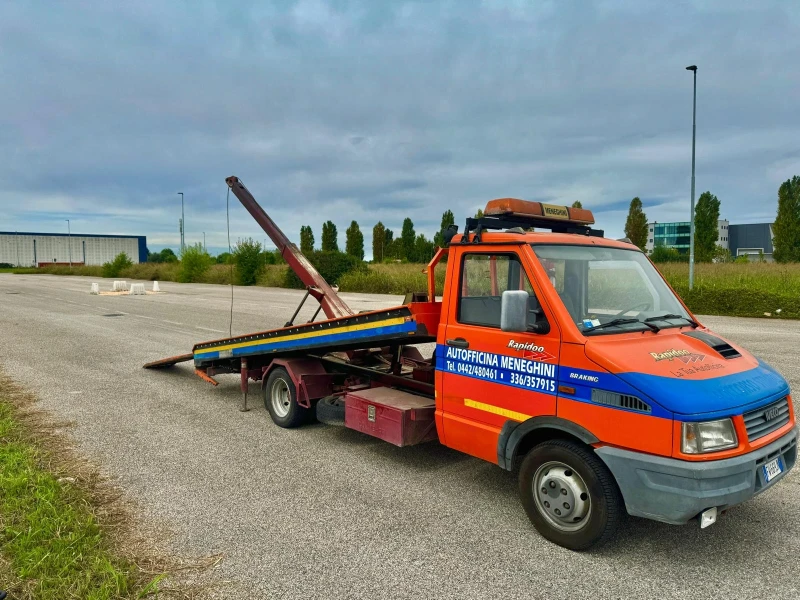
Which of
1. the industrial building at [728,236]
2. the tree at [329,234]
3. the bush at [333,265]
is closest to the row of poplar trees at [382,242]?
the tree at [329,234]

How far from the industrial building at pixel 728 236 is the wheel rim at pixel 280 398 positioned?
10334 cm

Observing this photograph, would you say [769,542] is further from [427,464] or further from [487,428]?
[427,464]

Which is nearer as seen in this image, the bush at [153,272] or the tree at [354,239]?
the bush at [153,272]

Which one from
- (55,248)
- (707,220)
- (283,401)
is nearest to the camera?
(283,401)

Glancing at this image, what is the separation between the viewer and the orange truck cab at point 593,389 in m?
3.28

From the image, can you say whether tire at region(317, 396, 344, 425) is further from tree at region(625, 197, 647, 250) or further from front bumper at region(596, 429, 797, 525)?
tree at region(625, 197, 647, 250)

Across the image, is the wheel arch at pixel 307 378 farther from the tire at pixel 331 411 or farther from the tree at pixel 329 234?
the tree at pixel 329 234

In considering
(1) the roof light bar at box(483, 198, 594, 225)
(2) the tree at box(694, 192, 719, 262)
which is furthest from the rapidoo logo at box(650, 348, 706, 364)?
(2) the tree at box(694, 192, 719, 262)

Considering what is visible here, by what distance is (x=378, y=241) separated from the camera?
78.3 metres

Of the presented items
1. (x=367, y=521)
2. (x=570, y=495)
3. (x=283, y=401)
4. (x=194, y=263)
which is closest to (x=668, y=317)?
(x=570, y=495)

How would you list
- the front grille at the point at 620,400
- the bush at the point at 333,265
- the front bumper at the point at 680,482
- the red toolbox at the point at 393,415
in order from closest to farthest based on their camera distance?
Result: 1. the front bumper at the point at 680,482
2. the front grille at the point at 620,400
3. the red toolbox at the point at 393,415
4. the bush at the point at 333,265

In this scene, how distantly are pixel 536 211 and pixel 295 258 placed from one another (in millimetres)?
4326

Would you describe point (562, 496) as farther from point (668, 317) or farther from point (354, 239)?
point (354, 239)

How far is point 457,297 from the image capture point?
14.9 feet
